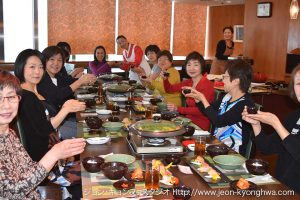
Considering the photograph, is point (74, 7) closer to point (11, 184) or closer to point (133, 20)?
point (133, 20)

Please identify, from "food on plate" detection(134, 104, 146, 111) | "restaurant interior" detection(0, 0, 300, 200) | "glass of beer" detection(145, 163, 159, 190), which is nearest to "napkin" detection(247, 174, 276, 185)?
"restaurant interior" detection(0, 0, 300, 200)

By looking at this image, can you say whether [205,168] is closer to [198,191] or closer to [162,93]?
[198,191]

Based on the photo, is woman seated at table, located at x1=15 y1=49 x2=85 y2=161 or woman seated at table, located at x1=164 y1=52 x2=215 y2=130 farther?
woman seated at table, located at x1=164 y1=52 x2=215 y2=130

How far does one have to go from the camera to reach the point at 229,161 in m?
1.99

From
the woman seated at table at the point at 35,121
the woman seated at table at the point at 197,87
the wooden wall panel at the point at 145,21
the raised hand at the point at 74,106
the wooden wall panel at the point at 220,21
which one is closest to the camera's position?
the woman seated at table at the point at 35,121

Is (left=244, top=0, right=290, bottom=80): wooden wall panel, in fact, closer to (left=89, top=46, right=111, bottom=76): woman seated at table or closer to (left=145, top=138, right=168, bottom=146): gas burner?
(left=89, top=46, right=111, bottom=76): woman seated at table

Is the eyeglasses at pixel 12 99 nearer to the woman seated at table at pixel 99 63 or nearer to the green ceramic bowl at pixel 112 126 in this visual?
the green ceramic bowl at pixel 112 126

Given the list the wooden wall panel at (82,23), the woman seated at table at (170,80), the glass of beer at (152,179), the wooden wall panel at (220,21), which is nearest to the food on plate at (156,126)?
the glass of beer at (152,179)

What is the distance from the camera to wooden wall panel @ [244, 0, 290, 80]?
6.84 meters

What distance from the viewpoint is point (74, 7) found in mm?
7676

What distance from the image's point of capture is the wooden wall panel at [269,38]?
684 centimetres

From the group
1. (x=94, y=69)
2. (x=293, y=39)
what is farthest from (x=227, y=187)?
(x=293, y=39)

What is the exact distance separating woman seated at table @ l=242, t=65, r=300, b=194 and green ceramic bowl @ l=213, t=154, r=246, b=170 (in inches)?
10.1

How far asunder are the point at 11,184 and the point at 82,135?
2.98ft
